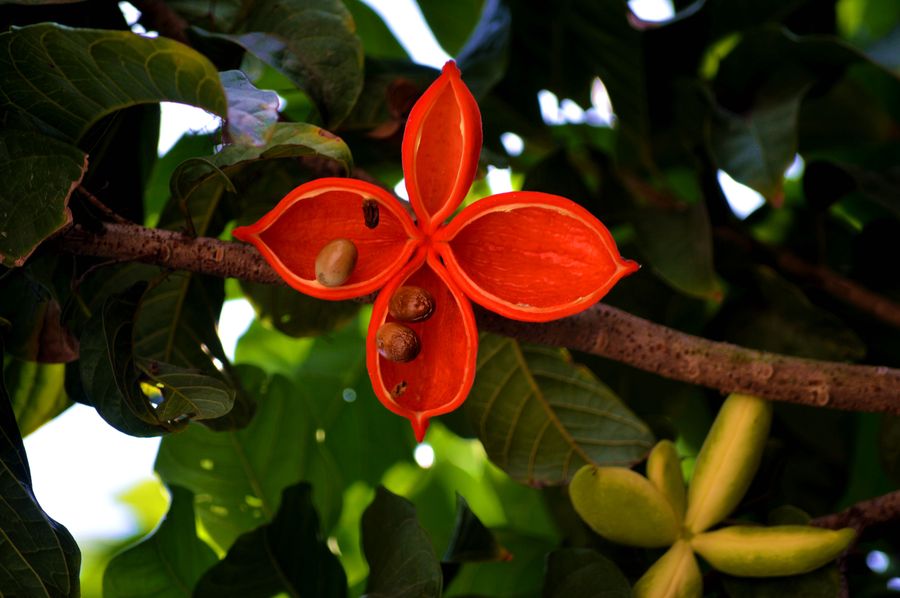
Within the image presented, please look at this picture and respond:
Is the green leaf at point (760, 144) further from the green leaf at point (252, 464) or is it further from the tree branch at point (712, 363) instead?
the green leaf at point (252, 464)

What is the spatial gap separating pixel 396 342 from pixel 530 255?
114 mm

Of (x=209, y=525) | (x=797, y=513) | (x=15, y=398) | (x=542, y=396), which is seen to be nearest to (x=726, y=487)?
(x=797, y=513)

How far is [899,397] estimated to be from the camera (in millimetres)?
660

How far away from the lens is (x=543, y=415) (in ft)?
2.76

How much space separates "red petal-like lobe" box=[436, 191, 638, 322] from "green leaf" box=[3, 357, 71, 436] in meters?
0.46

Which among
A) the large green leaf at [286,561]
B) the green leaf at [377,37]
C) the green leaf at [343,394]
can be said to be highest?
the green leaf at [377,37]

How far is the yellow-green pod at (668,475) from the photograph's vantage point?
695 mm

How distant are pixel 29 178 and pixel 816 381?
0.57 meters

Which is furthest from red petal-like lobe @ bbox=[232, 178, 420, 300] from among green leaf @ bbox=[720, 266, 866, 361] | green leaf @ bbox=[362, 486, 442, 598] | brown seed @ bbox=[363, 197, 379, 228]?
green leaf @ bbox=[720, 266, 866, 361]

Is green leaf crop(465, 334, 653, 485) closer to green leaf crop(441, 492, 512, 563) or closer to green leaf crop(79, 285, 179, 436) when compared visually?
green leaf crop(441, 492, 512, 563)

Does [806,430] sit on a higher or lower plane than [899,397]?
lower

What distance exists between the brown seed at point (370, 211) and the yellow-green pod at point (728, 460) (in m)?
0.32

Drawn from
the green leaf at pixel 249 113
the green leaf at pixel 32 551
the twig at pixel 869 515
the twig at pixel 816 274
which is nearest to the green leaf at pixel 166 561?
the green leaf at pixel 32 551

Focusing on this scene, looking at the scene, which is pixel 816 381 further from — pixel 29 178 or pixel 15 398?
pixel 15 398
